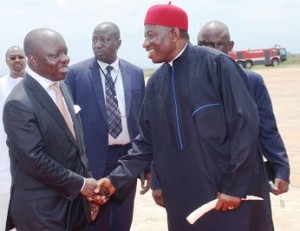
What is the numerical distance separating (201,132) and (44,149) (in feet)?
3.10

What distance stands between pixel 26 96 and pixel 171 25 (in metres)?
0.97

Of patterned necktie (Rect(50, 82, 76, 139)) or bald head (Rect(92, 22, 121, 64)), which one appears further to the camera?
bald head (Rect(92, 22, 121, 64))

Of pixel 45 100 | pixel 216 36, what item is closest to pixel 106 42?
pixel 216 36

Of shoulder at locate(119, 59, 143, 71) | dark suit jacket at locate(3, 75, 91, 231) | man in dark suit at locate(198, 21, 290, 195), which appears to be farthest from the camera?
shoulder at locate(119, 59, 143, 71)

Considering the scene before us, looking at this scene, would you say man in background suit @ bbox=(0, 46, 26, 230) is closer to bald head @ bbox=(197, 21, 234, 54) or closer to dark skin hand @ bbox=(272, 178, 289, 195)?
bald head @ bbox=(197, 21, 234, 54)

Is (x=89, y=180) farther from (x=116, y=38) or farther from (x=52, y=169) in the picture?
(x=116, y=38)

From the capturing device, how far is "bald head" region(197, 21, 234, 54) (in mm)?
4066

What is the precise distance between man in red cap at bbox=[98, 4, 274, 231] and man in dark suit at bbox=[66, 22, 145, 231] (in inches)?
48.9

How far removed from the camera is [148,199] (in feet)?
23.4

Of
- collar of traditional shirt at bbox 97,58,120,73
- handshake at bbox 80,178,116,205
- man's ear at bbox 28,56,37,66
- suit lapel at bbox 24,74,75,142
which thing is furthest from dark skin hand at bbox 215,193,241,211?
collar of traditional shirt at bbox 97,58,120,73

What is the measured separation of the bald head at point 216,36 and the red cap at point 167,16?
63cm

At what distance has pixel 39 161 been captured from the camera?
133 inches

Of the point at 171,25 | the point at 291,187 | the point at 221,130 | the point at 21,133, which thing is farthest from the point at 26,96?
the point at 291,187

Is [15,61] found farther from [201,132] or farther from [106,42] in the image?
[201,132]
